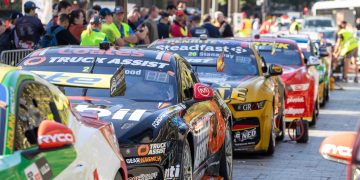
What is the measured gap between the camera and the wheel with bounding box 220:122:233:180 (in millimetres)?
10992

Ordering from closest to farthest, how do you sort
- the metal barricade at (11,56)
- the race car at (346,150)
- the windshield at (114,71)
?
the race car at (346,150) → the windshield at (114,71) → the metal barricade at (11,56)

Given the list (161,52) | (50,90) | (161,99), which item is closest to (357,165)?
(50,90)

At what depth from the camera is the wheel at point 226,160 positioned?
36.1 ft

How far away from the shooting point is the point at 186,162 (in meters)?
9.14

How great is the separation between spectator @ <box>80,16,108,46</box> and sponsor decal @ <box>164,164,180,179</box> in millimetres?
7296

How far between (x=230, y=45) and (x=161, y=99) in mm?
5352

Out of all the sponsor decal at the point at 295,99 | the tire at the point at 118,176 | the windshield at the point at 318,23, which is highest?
the tire at the point at 118,176

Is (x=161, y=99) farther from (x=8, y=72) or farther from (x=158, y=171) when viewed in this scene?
(x=8, y=72)

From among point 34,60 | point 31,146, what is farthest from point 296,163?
point 31,146

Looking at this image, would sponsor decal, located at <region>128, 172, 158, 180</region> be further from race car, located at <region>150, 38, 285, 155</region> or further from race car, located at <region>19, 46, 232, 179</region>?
race car, located at <region>150, 38, 285, 155</region>

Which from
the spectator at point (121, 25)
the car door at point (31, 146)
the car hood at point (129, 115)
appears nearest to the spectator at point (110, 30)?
the spectator at point (121, 25)

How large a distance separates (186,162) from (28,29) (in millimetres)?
8197

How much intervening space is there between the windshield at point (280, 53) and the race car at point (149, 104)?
7715mm

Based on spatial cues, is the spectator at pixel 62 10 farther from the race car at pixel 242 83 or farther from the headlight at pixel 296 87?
the headlight at pixel 296 87
